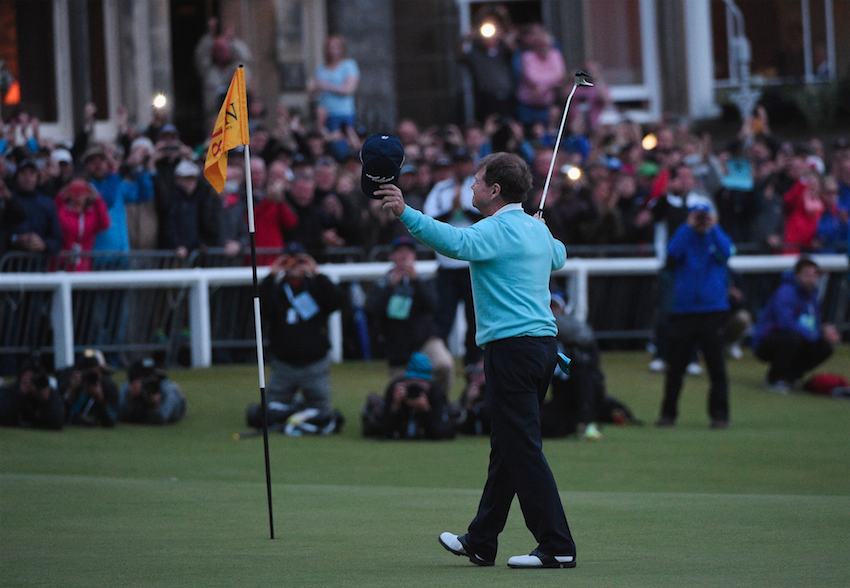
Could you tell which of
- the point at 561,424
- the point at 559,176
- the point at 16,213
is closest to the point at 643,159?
the point at 559,176

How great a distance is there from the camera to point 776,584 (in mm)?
5492

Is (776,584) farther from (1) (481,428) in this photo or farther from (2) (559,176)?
(2) (559,176)

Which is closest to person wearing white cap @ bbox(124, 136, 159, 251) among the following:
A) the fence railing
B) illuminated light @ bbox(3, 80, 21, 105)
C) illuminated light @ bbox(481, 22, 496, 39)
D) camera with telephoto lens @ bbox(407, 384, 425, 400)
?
the fence railing

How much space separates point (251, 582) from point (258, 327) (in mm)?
2001

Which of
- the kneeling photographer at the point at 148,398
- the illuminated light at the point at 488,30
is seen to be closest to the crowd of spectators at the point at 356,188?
the illuminated light at the point at 488,30

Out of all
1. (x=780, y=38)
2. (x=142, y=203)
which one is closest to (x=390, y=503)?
(x=142, y=203)

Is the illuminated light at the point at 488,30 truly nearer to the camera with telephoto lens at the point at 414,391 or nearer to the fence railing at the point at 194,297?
the fence railing at the point at 194,297

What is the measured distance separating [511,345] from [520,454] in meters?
0.50

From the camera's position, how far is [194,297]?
15.5 meters

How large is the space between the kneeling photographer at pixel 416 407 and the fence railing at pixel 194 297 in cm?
283

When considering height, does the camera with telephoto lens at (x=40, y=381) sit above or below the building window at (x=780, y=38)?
below

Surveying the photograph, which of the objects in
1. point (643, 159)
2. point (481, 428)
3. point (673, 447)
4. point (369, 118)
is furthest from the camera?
point (369, 118)

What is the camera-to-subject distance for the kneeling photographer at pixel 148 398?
12898 mm

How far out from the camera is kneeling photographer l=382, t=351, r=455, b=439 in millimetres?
12297
